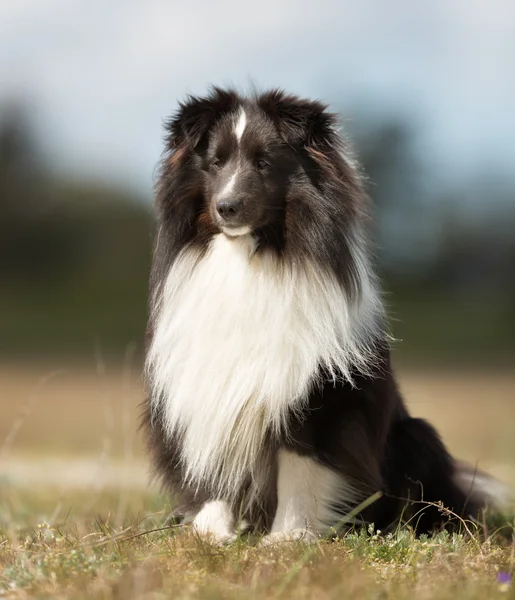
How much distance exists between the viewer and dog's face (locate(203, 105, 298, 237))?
446 centimetres

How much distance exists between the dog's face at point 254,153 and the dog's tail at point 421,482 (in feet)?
4.49

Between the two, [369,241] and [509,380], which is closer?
[369,241]

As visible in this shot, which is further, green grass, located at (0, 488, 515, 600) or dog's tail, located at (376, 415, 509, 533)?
dog's tail, located at (376, 415, 509, 533)

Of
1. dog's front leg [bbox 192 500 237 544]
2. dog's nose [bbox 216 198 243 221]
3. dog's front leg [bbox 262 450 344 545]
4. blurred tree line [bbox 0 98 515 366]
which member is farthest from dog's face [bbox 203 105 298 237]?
blurred tree line [bbox 0 98 515 366]

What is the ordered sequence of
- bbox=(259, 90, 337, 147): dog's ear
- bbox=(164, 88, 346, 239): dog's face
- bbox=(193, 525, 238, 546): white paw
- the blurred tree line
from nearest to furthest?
1. bbox=(193, 525, 238, 546): white paw
2. bbox=(164, 88, 346, 239): dog's face
3. bbox=(259, 90, 337, 147): dog's ear
4. the blurred tree line

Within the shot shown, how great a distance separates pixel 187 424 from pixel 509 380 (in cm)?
2055

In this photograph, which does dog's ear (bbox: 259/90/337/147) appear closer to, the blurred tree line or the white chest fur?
the white chest fur

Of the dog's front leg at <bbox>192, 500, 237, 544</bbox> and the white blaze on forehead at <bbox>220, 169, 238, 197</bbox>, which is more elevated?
the white blaze on forehead at <bbox>220, 169, 238, 197</bbox>

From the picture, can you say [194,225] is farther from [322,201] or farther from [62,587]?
[62,587]

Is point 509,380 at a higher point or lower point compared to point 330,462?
lower

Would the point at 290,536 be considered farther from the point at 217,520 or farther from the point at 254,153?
the point at 254,153

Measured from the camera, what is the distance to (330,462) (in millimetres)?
4453

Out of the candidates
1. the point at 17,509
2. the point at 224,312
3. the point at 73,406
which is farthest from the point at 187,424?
the point at 73,406

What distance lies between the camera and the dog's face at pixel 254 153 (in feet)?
14.8
